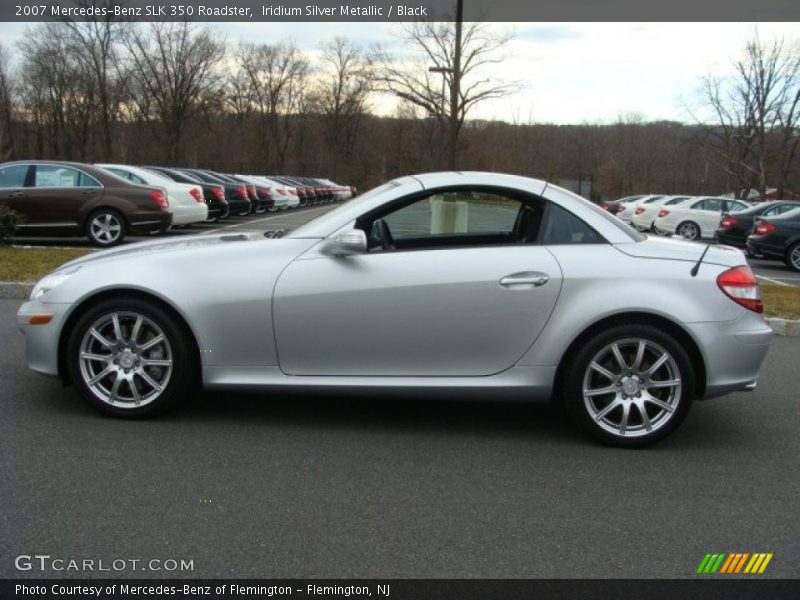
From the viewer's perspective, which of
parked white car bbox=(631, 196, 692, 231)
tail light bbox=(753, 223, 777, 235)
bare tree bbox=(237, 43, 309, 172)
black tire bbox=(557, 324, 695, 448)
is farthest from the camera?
bare tree bbox=(237, 43, 309, 172)

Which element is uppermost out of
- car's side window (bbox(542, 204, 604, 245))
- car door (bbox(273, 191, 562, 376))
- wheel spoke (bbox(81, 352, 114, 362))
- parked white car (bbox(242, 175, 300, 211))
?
parked white car (bbox(242, 175, 300, 211))

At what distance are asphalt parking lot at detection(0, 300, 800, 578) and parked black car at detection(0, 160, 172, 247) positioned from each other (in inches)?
338

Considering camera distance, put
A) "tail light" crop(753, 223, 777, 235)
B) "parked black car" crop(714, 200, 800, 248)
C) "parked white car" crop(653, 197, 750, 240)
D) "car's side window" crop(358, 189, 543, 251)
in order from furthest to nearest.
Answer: "parked white car" crop(653, 197, 750, 240) → "parked black car" crop(714, 200, 800, 248) → "tail light" crop(753, 223, 777, 235) → "car's side window" crop(358, 189, 543, 251)

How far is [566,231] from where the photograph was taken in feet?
14.2

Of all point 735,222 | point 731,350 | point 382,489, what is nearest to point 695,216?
point 735,222

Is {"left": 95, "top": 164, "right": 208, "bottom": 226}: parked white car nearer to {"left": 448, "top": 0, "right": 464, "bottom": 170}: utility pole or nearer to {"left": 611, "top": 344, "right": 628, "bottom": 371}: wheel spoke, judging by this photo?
{"left": 448, "top": 0, "right": 464, "bottom": 170}: utility pole

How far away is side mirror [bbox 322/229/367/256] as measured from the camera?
164 inches

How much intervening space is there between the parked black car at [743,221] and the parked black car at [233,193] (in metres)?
14.0

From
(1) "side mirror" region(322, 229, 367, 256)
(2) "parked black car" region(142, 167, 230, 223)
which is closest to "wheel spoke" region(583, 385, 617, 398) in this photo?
(1) "side mirror" region(322, 229, 367, 256)

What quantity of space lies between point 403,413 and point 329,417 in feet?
1.59

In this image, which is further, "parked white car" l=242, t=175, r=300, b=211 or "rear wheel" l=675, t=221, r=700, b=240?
"parked white car" l=242, t=175, r=300, b=211

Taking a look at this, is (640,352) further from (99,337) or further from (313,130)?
(313,130)

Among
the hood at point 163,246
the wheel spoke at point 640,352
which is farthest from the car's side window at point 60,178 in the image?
the wheel spoke at point 640,352
